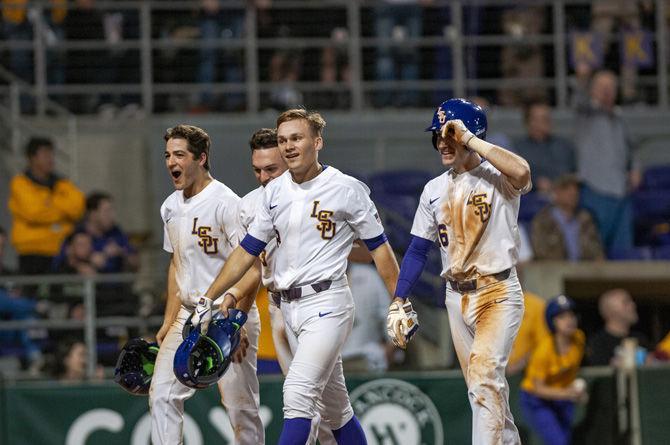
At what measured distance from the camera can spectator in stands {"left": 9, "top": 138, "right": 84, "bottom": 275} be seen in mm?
13859

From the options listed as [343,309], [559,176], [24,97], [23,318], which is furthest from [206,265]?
[24,97]

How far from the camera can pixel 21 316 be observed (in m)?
13.3

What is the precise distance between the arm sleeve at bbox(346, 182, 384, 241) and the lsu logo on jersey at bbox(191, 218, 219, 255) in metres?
1.03

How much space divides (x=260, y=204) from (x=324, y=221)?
19.0 inches

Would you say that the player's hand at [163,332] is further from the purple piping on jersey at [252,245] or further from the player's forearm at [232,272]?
the purple piping on jersey at [252,245]

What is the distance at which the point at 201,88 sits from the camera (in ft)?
53.3

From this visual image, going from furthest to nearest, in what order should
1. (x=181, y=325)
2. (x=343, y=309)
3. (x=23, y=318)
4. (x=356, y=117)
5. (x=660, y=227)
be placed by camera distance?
1. (x=356, y=117)
2. (x=660, y=227)
3. (x=23, y=318)
4. (x=181, y=325)
5. (x=343, y=309)

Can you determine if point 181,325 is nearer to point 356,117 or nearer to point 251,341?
point 251,341

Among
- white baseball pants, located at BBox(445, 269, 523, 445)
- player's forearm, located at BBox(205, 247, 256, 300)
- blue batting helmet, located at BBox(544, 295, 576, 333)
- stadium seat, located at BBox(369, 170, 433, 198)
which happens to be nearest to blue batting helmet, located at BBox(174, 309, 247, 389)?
player's forearm, located at BBox(205, 247, 256, 300)

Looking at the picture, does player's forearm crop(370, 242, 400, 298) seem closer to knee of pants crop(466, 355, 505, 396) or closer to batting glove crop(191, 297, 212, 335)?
knee of pants crop(466, 355, 505, 396)

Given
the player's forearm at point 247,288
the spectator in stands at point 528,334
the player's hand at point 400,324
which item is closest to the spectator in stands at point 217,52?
the spectator in stands at point 528,334

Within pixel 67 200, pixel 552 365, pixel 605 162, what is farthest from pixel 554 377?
pixel 67 200

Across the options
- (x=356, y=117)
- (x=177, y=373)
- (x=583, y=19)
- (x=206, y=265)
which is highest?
(x=583, y=19)

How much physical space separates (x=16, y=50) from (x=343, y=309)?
30.8ft
